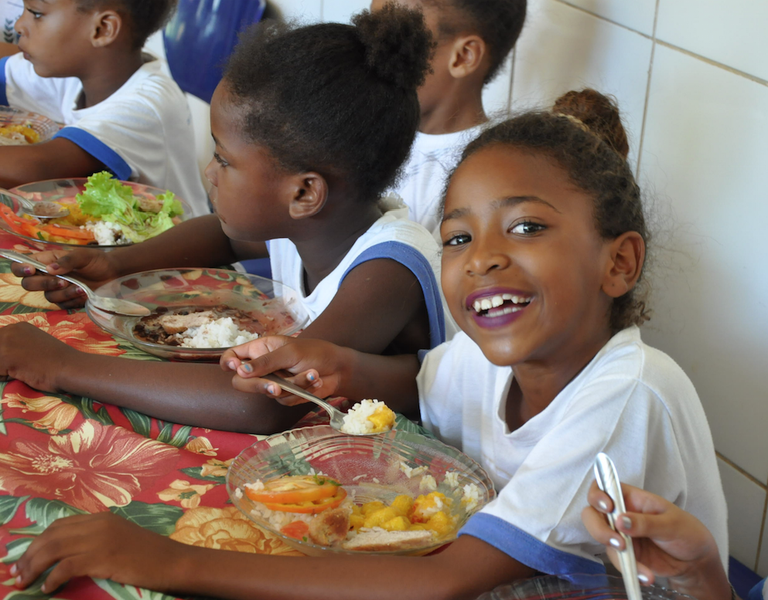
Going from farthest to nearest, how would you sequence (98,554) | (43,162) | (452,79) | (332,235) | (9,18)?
(9,18) < (452,79) < (43,162) < (332,235) < (98,554)

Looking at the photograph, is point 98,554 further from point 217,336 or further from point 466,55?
point 466,55

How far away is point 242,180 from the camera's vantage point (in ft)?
4.45

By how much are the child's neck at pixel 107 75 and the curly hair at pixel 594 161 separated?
59.6 inches

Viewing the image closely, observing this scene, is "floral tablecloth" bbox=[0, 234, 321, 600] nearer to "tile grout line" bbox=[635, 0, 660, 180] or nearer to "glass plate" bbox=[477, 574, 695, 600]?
"glass plate" bbox=[477, 574, 695, 600]

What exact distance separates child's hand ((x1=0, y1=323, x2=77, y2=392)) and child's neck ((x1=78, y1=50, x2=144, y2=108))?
1.32 m

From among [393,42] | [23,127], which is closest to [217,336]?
[393,42]

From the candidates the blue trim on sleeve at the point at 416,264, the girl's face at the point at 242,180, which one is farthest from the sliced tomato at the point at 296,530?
the girl's face at the point at 242,180

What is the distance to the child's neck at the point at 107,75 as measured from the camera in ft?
7.14

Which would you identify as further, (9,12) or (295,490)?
(9,12)

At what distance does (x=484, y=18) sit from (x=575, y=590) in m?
1.57

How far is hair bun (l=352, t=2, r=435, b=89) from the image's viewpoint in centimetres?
125

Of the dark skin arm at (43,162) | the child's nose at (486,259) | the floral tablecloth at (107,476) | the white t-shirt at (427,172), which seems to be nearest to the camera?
the floral tablecloth at (107,476)

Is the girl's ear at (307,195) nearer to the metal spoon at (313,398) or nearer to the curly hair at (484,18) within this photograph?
the metal spoon at (313,398)

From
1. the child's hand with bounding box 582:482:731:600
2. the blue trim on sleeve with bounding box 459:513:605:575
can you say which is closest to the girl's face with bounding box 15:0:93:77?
the blue trim on sleeve with bounding box 459:513:605:575
